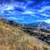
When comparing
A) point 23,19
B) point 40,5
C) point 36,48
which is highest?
point 40,5

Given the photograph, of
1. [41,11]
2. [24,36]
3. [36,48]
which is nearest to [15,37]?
[24,36]

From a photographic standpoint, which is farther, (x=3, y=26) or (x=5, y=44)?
(x=3, y=26)

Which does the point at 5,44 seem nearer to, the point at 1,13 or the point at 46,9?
the point at 1,13

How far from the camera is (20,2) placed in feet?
6.12

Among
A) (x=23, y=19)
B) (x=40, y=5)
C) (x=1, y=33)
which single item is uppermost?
(x=40, y=5)

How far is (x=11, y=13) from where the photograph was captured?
1.83m

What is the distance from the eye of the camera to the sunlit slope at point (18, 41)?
170 cm

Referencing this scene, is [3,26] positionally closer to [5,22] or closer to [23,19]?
[5,22]

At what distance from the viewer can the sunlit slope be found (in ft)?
5.57

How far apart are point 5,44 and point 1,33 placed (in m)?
0.13

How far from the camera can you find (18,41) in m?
1.72

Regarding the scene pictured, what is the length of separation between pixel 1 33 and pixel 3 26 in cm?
7

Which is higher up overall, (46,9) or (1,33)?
(46,9)

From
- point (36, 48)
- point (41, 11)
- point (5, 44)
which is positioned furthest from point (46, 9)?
point (5, 44)
